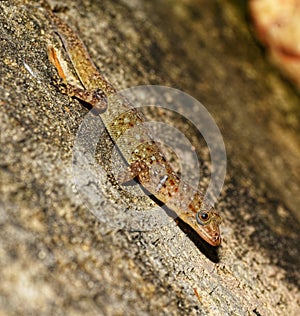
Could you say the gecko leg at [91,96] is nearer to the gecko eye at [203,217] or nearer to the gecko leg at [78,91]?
the gecko leg at [78,91]

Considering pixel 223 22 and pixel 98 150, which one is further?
pixel 223 22

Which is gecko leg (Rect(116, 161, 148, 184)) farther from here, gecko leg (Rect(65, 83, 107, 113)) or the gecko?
gecko leg (Rect(65, 83, 107, 113))

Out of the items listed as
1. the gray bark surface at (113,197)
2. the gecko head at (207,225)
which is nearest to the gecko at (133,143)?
the gecko head at (207,225)

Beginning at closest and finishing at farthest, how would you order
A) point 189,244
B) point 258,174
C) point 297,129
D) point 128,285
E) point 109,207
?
point 128,285 → point 109,207 → point 189,244 → point 258,174 → point 297,129

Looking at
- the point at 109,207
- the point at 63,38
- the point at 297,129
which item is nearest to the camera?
the point at 109,207

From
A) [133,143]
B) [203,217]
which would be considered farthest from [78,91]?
[203,217]

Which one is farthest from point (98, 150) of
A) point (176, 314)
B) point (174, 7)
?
point (174, 7)

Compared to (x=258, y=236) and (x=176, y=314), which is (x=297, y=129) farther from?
(x=176, y=314)
